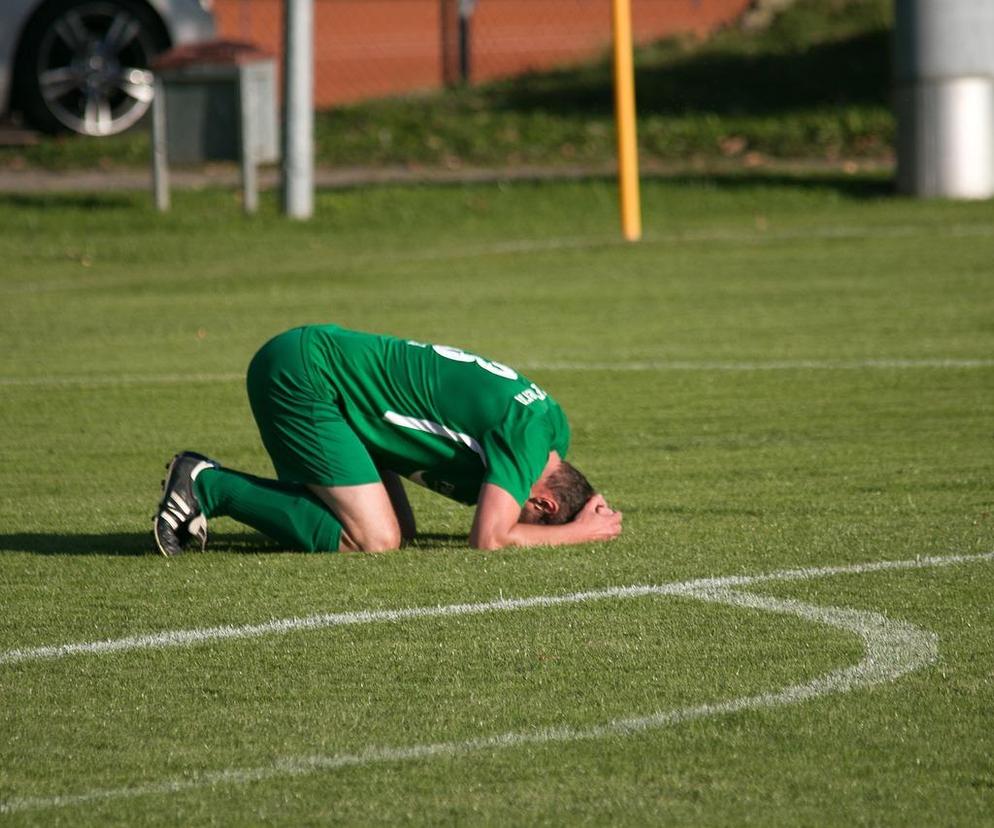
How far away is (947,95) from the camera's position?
17859 mm

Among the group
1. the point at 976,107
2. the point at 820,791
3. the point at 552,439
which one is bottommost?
the point at 820,791

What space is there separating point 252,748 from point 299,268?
37.1ft

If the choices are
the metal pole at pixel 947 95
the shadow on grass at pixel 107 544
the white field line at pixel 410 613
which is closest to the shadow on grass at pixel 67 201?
the metal pole at pixel 947 95

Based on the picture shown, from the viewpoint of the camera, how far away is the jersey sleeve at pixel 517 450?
234 inches

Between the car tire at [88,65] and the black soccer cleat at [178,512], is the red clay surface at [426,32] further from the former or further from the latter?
the black soccer cleat at [178,512]

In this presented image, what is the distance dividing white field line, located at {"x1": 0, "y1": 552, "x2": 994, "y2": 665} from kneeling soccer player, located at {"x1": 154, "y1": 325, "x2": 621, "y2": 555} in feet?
1.67

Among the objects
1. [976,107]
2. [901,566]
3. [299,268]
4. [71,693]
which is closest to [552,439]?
[901,566]

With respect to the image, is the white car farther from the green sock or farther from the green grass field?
the green sock

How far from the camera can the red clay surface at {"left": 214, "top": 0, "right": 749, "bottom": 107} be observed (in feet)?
82.5

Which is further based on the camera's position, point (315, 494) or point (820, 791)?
point (315, 494)

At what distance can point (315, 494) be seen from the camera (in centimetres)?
638

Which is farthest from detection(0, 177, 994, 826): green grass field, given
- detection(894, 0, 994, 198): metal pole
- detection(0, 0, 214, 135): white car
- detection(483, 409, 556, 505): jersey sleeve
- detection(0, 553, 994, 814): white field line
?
detection(0, 0, 214, 135): white car

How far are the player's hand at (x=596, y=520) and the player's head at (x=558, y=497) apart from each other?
0.07 feet

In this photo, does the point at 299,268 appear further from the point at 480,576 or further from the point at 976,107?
the point at 480,576
